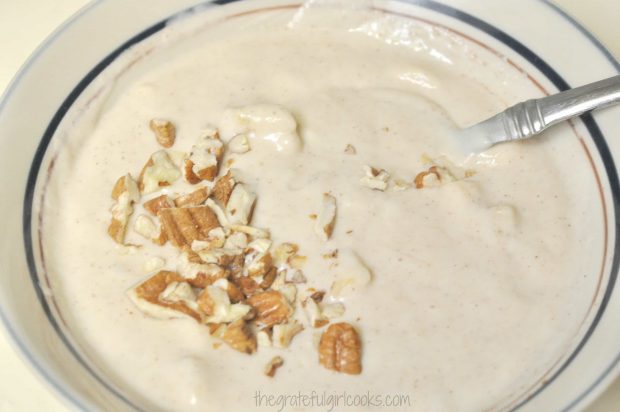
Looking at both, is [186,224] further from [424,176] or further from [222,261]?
[424,176]

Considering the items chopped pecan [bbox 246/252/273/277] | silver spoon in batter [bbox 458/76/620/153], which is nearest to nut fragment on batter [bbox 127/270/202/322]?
chopped pecan [bbox 246/252/273/277]

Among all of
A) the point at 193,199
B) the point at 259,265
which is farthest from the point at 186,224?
the point at 259,265

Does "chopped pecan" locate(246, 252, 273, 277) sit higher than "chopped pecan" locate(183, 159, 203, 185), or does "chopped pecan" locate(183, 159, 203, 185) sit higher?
"chopped pecan" locate(183, 159, 203, 185)

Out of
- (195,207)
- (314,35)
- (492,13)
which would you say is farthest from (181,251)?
(492,13)

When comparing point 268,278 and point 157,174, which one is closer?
point 268,278

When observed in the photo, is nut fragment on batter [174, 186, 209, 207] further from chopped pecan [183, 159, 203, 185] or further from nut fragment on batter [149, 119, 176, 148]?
nut fragment on batter [149, 119, 176, 148]

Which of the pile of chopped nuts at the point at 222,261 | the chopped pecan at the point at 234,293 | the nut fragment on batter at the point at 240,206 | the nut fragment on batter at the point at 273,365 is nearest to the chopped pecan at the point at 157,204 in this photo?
the pile of chopped nuts at the point at 222,261

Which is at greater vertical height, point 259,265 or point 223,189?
point 223,189

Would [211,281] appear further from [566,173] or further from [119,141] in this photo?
[566,173]
